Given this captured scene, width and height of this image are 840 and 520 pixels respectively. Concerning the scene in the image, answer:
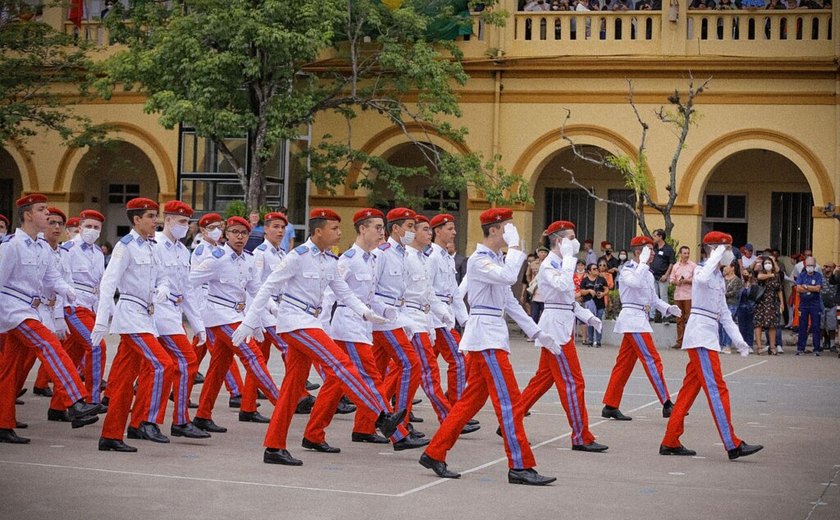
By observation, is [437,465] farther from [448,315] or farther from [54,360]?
[54,360]

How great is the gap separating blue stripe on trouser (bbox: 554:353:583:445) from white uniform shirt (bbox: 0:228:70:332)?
433 centimetres

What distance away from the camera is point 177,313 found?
1141 centimetres

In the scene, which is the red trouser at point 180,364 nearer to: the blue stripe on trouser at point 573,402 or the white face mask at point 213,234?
the white face mask at point 213,234

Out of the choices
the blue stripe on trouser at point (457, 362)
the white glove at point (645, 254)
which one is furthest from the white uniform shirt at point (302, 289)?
the white glove at point (645, 254)

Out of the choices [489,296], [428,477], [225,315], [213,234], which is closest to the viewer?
[428,477]

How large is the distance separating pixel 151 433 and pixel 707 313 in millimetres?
4593

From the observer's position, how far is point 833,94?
1055 inches

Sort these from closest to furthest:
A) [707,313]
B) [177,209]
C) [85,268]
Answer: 1. [707,313]
2. [177,209]
3. [85,268]

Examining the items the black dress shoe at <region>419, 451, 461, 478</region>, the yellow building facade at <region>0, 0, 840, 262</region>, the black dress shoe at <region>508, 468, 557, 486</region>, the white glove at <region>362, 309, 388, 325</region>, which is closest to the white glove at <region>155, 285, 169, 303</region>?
the white glove at <region>362, 309, 388, 325</region>

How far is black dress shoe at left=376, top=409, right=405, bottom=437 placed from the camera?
403 inches

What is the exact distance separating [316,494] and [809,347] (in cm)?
1698

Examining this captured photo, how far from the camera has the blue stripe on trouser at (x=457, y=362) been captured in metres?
12.5

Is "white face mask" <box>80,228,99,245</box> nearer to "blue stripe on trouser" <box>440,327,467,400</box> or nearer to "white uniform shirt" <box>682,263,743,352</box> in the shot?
"blue stripe on trouser" <box>440,327,467,400</box>

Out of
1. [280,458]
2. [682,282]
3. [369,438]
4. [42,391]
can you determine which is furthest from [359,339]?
[682,282]
